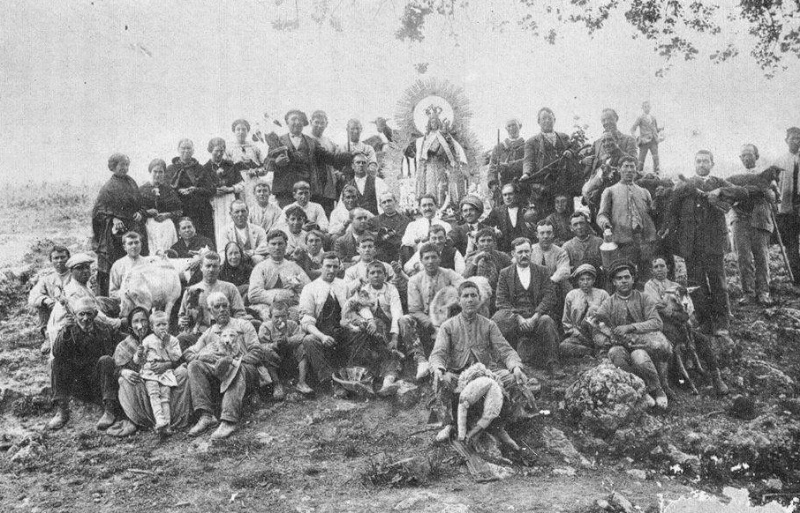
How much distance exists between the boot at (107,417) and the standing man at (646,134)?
8512mm

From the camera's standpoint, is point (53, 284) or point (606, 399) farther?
point (53, 284)

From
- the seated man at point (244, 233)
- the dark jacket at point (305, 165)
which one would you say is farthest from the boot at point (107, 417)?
the dark jacket at point (305, 165)

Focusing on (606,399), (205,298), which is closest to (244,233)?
(205,298)

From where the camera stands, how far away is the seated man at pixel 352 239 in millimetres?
7988

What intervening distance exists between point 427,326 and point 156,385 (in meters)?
2.63

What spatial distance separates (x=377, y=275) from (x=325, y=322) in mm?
715

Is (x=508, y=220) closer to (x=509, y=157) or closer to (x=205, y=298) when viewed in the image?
(x=509, y=157)

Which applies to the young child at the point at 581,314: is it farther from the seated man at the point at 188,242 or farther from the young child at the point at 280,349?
the seated man at the point at 188,242

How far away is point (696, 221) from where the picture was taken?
7.89 meters

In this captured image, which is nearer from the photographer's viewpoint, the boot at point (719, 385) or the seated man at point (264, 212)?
the boot at point (719, 385)

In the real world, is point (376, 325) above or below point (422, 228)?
below

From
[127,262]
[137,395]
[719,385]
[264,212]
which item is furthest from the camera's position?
[264,212]

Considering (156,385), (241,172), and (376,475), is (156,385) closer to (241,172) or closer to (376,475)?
(376,475)

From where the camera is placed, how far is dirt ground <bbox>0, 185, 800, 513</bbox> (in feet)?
16.5
